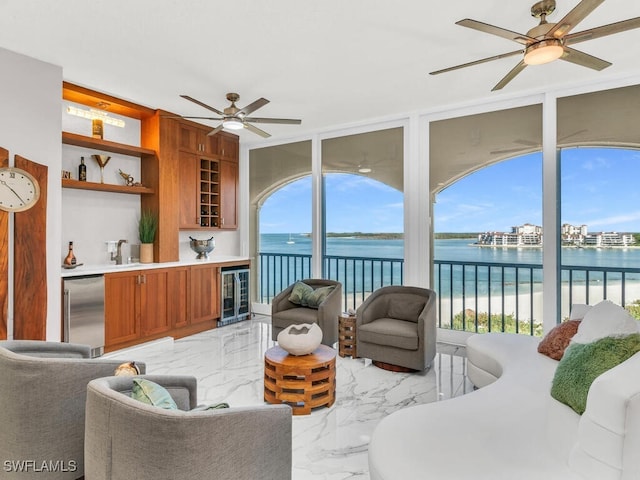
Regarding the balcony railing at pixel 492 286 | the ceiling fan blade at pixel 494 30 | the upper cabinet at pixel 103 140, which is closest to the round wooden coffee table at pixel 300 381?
the ceiling fan blade at pixel 494 30

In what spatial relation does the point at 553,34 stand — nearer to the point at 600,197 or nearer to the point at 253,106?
the point at 600,197

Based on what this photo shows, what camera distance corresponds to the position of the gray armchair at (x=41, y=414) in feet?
5.41

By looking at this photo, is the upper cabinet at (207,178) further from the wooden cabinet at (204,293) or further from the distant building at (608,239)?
the distant building at (608,239)

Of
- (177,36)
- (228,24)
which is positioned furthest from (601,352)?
(177,36)

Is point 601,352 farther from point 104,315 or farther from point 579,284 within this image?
point 104,315

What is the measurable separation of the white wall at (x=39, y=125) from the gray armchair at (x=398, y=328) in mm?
2885

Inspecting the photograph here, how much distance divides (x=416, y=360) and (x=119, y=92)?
13.4ft

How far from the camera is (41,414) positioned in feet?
5.49

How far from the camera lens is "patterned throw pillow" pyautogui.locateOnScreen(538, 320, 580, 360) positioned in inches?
102

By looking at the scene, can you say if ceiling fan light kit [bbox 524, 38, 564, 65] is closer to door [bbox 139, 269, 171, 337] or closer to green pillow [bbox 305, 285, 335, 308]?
green pillow [bbox 305, 285, 335, 308]

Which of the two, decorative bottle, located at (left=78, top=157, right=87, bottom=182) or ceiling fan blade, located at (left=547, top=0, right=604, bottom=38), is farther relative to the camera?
decorative bottle, located at (left=78, top=157, right=87, bottom=182)

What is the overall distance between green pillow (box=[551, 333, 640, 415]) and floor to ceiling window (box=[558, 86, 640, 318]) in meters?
2.78

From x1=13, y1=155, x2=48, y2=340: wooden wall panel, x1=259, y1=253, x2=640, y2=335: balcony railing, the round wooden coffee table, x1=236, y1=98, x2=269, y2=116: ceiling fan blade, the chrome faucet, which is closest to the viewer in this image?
the round wooden coffee table

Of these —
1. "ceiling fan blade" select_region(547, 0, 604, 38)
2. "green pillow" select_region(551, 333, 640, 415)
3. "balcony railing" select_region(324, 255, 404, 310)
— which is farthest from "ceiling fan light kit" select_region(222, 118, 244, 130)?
"green pillow" select_region(551, 333, 640, 415)
